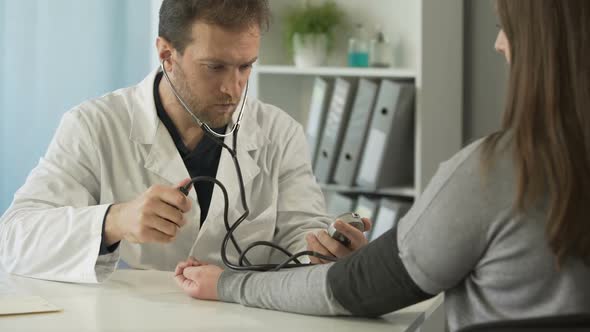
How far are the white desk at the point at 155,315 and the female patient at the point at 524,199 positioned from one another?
20cm

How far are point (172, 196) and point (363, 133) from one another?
154cm

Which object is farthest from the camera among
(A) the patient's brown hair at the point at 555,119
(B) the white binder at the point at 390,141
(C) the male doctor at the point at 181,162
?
(B) the white binder at the point at 390,141

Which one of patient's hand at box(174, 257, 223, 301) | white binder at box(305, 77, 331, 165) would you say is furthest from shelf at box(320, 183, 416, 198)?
patient's hand at box(174, 257, 223, 301)

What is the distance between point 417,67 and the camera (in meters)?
2.77

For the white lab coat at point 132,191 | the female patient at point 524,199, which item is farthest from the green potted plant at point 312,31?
the female patient at point 524,199

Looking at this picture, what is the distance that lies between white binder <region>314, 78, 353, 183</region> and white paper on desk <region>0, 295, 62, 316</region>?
169 centimetres

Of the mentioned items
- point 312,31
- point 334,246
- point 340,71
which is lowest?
point 334,246

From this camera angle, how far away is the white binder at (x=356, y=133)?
2.85 meters

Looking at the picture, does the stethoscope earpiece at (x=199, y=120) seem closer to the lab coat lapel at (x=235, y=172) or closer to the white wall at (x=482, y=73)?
the lab coat lapel at (x=235, y=172)

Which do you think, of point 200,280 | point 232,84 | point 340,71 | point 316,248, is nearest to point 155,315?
point 200,280

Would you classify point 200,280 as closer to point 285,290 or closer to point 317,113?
point 285,290

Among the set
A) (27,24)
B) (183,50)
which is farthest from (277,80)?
(183,50)

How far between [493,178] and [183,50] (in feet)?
3.13

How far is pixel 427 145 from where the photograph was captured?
2826 mm
